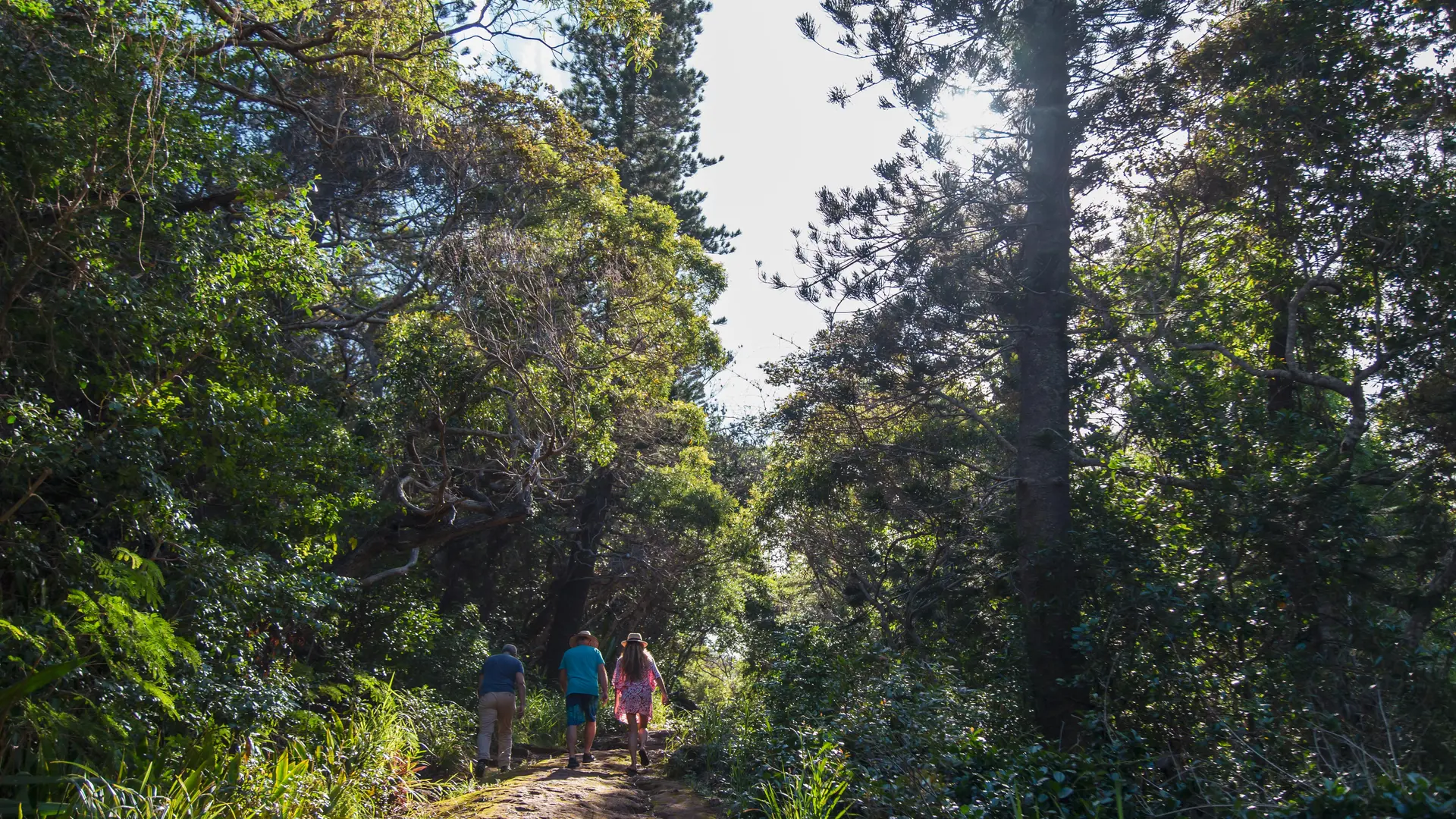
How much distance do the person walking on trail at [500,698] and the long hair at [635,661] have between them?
1213 mm

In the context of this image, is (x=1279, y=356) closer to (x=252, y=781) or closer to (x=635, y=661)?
(x=635, y=661)

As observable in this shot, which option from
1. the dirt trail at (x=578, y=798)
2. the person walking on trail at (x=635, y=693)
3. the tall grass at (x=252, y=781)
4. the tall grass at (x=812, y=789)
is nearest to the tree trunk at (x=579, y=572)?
the person walking on trail at (x=635, y=693)

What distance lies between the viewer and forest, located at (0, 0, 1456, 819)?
6262 millimetres

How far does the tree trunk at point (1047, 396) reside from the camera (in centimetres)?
884

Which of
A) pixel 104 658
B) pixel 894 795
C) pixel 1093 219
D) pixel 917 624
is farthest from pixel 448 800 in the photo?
pixel 1093 219

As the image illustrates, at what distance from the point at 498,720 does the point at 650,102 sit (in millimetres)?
17614

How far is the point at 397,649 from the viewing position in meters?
12.8

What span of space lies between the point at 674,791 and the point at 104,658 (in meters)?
5.30

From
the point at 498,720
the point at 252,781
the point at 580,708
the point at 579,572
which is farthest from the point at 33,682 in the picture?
the point at 579,572

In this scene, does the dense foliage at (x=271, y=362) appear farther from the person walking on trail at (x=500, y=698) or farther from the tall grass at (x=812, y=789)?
the tall grass at (x=812, y=789)

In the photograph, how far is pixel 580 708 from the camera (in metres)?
10.8

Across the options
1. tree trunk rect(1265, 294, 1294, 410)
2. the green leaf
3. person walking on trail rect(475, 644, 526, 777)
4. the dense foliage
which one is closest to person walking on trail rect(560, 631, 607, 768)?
person walking on trail rect(475, 644, 526, 777)

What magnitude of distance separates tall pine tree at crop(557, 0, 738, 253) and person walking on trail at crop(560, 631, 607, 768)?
14837mm

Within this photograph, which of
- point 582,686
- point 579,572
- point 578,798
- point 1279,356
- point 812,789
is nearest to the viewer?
point 812,789
